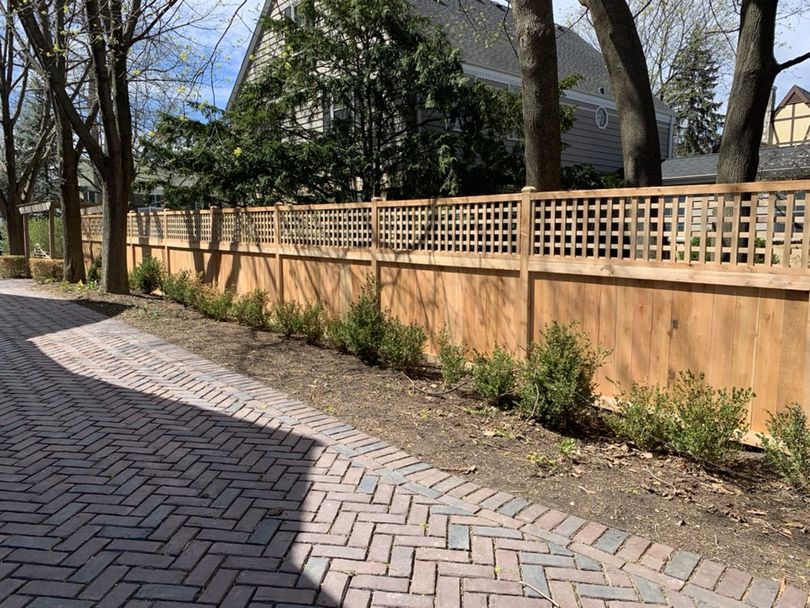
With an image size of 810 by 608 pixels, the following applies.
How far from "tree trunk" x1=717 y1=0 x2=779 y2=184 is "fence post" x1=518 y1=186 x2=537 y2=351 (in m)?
1.97

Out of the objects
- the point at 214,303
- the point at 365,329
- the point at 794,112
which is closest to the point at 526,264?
the point at 365,329

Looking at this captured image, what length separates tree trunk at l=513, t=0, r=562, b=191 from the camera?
5.46m

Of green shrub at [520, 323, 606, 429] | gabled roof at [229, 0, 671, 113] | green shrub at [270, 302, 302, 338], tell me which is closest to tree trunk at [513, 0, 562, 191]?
green shrub at [520, 323, 606, 429]

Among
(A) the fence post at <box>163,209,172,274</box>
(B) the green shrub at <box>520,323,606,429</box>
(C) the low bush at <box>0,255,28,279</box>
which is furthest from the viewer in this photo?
(C) the low bush at <box>0,255,28,279</box>

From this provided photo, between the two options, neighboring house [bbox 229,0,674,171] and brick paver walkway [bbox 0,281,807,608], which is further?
neighboring house [bbox 229,0,674,171]

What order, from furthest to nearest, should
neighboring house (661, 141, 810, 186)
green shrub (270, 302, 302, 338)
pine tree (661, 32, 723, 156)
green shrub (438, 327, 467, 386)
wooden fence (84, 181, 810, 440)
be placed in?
pine tree (661, 32, 723, 156), neighboring house (661, 141, 810, 186), green shrub (270, 302, 302, 338), green shrub (438, 327, 467, 386), wooden fence (84, 181, 810, 440)

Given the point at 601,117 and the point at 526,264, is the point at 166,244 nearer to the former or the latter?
the point at 526,264

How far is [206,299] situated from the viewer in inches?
364

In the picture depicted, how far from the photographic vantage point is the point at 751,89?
18.0 ft

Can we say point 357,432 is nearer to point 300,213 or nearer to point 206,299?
Result: point 300,213

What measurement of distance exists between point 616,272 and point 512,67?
11.4m

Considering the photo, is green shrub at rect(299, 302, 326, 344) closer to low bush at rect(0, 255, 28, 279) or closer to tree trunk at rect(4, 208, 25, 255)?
low bush at rect(0, 255, 28, 279)

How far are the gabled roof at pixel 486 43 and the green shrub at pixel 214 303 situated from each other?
18.7ft

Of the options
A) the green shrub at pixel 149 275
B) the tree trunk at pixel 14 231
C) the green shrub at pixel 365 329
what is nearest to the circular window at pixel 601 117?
the green shrub at pixel 149 275
